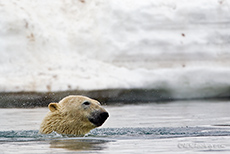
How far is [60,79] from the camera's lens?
14.1 meters

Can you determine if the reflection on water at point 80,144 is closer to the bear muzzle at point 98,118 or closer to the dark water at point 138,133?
the dark water at point 138,133

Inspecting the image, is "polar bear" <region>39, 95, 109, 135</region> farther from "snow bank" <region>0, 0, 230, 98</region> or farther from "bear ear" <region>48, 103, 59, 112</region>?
"snow bank" <region>0, 0, 230, 98</region>

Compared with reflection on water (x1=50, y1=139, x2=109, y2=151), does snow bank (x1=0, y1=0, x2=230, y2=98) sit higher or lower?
higher

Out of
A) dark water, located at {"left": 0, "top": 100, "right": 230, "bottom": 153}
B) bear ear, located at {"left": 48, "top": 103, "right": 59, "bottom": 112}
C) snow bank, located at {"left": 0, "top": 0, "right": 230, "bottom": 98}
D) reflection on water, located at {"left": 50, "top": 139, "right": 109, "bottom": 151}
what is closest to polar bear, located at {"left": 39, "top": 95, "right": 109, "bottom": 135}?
bear ear, located at {"left": 48, "top": 103, "right": 59, "bottom": 112}

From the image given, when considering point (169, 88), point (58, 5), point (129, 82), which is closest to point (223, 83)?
point (169, 88)

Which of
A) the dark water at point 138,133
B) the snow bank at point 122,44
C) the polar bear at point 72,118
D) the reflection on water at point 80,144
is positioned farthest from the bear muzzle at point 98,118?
the snow bank at point 122,44

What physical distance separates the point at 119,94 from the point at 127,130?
5.99 meters

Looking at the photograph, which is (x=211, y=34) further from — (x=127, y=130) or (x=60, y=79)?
(x=127, y=130)

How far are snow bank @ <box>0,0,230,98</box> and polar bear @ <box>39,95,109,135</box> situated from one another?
5.83m

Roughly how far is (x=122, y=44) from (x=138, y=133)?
717 cm

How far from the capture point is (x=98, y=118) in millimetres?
8039

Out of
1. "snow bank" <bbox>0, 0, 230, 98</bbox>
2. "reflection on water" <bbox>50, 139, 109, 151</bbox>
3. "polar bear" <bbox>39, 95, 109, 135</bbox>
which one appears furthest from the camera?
"snow bank" <bbox>0, 0, 230, 98</bbox>

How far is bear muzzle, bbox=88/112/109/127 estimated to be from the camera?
26.1 feet

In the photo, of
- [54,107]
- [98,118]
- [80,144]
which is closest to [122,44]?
[54,107]
